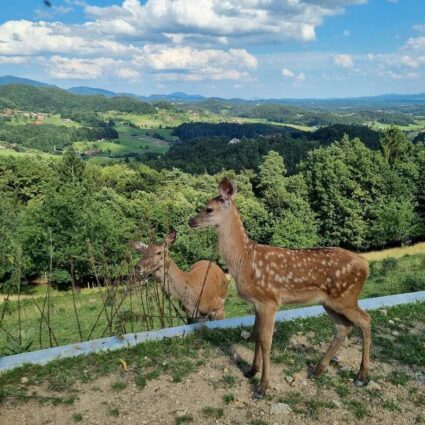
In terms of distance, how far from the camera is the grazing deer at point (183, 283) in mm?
8664

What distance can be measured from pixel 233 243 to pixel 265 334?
1305mm

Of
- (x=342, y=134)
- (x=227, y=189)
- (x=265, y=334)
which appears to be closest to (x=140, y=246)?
(x=227, y=189)

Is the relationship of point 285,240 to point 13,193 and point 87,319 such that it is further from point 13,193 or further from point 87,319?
point 13,193

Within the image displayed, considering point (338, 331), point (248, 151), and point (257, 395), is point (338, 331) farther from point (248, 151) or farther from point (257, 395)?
point (248, 151)

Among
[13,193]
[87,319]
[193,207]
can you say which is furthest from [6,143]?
[87,319]

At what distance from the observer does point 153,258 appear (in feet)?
28.5

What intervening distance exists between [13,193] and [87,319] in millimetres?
46757

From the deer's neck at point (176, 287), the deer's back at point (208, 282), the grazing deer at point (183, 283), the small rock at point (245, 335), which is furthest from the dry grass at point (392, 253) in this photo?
the small rock at point (245, 335)

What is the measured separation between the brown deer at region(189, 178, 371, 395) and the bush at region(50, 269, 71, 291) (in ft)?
93.3

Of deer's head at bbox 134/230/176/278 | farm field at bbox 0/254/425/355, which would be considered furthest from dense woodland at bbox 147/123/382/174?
deer's head at bbox 134/230/176/278

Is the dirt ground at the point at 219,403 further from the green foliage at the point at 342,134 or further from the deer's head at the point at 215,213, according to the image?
the green foliage at the point at 342,134

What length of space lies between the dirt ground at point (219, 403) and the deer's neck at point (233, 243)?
1509mm

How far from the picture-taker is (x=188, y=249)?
3069 cm

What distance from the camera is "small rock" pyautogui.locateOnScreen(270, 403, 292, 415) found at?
5.51m
